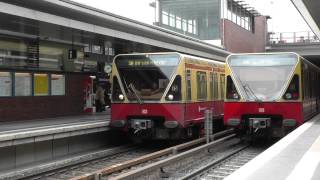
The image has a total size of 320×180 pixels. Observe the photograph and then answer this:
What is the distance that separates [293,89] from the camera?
1487 cm

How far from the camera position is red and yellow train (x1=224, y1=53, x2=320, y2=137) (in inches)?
583

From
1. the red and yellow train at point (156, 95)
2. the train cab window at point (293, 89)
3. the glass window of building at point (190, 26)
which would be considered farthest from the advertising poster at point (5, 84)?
the glass window of building at point (190, 26)

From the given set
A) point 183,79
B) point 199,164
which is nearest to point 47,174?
point 199,164

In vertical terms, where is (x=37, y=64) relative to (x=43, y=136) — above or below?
above

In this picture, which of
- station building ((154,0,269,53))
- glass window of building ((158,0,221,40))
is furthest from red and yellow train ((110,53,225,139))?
glass window of building ((158,0,221,40))

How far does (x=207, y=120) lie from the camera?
49.5 ft

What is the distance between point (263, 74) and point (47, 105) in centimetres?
800

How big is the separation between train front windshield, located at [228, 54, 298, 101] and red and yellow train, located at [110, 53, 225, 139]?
142 cm

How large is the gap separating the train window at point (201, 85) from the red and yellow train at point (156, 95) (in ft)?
0.12

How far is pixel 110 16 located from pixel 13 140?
619cm

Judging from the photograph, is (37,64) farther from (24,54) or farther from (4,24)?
(4,24)

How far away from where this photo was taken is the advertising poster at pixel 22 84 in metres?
16.9

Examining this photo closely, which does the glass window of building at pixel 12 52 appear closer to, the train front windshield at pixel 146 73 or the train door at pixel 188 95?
the train front windshield at pixel 146 73

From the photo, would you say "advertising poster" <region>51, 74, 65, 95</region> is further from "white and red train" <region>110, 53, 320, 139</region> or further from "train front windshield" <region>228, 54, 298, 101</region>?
"train front windshield" <region>228, 54, 298, 101</region>
